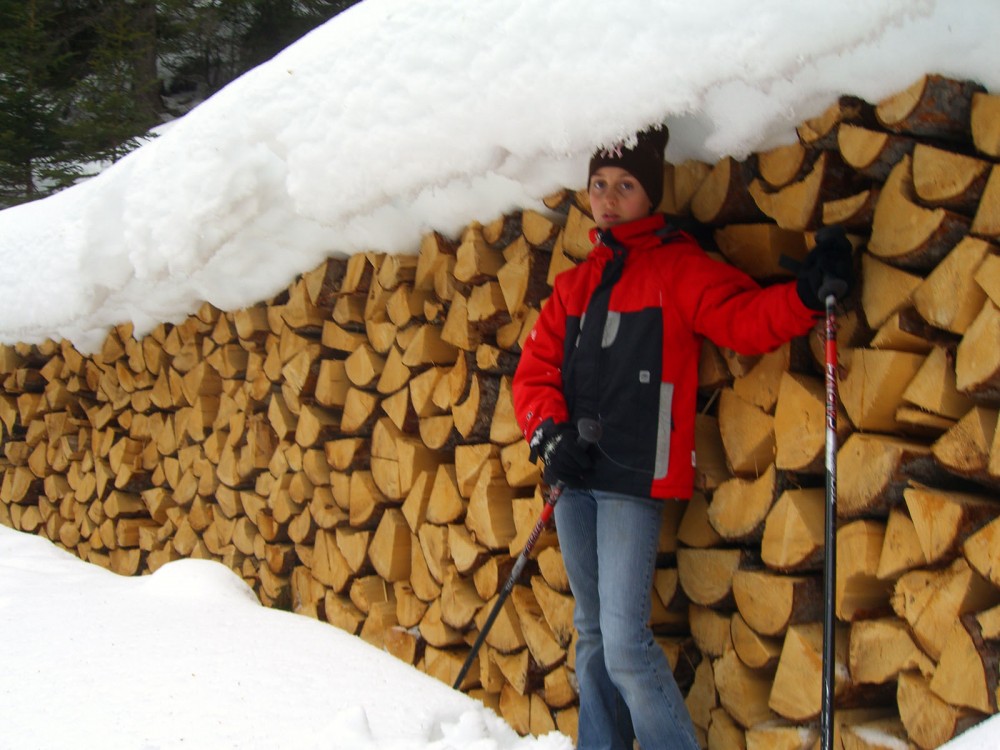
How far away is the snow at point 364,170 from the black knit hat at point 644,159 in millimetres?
47

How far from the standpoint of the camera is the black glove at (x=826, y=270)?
1.44 metres

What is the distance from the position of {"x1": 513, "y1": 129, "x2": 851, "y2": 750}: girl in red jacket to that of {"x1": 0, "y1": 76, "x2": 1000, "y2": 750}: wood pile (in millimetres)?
111

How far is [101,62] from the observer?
273 inches

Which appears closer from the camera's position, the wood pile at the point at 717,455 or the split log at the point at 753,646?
the wood pile at the point at 717,455

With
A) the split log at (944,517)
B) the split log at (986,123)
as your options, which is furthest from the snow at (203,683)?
the split log at (986,123)

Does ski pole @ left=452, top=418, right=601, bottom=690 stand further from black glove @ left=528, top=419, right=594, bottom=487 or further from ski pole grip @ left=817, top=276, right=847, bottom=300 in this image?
ski pole grip @ left=817, top=276, right=847, bottom=300

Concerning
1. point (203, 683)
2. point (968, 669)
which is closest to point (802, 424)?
point (968, 669)

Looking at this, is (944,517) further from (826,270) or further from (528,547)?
(528,547)

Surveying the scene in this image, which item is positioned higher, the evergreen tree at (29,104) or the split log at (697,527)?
the evergreen tree at (29,104)

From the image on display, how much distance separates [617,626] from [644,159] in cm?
93

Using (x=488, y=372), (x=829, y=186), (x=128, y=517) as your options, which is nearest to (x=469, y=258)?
(x=488, y=372)

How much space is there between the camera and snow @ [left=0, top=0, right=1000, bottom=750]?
151cm

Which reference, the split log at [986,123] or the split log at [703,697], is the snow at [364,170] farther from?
the split log at [703,697]

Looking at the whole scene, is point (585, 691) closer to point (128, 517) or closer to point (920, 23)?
point (920, 23)
